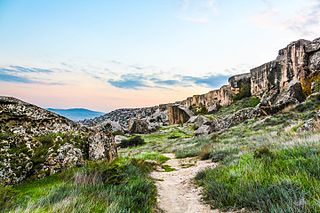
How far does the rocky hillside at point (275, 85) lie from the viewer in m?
32.5

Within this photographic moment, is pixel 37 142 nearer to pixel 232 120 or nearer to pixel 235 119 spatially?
pixel 232 120

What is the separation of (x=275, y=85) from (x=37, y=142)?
169ft

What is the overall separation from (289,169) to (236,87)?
67323mm

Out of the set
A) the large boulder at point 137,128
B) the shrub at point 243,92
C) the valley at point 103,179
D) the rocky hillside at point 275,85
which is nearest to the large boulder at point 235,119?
the rocky hillside at point 275,85

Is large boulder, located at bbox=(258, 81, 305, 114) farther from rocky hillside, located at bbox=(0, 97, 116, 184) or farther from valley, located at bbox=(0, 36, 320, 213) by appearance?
rocky hillside, located at bbox=(0, 97, 116, 184)

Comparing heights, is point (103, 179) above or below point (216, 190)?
above

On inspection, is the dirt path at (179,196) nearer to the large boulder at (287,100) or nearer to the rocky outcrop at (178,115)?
the large boulder at (287,100)

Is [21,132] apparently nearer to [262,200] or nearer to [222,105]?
[262,200]

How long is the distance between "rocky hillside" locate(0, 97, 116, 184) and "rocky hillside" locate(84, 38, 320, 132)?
32.9 ft

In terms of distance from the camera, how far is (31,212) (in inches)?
147

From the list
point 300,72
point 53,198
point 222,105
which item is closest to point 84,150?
point 53,198

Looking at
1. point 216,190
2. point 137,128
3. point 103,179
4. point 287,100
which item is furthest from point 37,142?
point 137,128

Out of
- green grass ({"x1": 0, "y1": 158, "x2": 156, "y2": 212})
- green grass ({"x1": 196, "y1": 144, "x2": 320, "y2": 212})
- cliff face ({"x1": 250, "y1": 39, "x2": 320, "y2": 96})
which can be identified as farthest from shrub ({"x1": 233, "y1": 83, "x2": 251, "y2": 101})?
green grass ({"x1": 0, "y1": 158, "x2": 156, "y2": 212})

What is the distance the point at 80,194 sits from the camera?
4.97 meters
